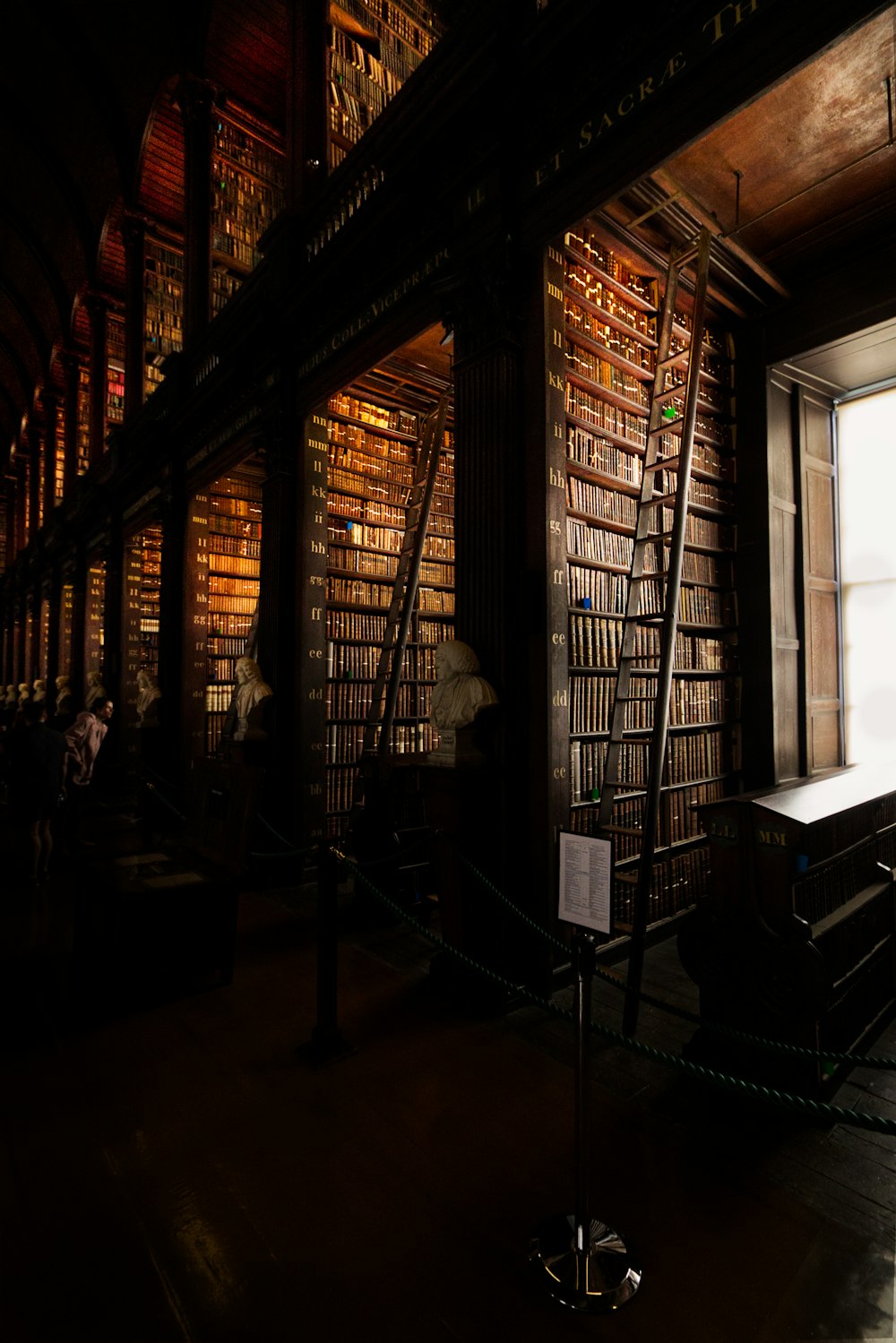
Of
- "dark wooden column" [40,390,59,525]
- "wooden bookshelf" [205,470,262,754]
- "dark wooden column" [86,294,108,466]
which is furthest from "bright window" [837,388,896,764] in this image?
"dark wooden column" [40,390,59,525]

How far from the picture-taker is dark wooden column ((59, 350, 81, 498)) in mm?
11609

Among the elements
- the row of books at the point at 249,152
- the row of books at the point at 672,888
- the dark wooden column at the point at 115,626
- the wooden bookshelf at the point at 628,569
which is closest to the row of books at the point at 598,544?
the wooden bookshelf at the point at 628,569

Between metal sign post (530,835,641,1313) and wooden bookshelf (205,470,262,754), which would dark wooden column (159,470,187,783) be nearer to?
wooden bookshelf (205,470,262,754)

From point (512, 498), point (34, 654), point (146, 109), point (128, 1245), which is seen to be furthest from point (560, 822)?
point (34, 654)

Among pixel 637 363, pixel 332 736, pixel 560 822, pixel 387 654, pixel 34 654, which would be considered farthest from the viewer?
pixel 34 654

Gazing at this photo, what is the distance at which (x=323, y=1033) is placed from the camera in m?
2.68

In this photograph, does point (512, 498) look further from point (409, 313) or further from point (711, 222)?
point (711, 222)

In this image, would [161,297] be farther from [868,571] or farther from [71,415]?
[868,571]

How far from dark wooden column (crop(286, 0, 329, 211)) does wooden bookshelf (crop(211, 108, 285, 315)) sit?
1.58m

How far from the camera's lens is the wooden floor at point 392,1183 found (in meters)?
1.53

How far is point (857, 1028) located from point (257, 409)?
18.2 ft

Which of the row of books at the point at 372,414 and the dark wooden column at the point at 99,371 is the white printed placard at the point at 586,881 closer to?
the row of books at the point at 372,414

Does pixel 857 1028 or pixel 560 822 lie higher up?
pixel 560 822

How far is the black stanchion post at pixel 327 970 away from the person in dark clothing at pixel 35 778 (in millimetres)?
3335
